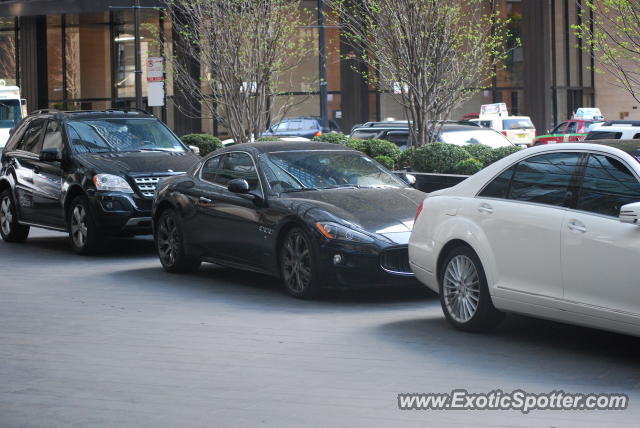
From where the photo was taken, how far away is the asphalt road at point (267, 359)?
21.7 ft

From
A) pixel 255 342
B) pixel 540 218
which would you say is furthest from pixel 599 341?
pixel 255 342

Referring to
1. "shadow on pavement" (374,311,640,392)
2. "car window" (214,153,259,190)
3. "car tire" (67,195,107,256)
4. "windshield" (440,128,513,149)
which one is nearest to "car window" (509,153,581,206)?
"shadow on pavement" (374,311,640,392)

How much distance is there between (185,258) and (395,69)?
855cm

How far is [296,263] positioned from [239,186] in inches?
44.9

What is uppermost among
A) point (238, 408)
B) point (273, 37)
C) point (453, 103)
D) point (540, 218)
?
point (273, 37)

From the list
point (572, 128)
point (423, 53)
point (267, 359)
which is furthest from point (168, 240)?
point (572, 128)

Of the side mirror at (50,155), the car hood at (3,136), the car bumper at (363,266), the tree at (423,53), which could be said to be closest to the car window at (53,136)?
the side mirror at (50,155)

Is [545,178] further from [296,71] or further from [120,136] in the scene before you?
[296,71]

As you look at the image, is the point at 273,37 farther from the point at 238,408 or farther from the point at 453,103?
the point at 238,408

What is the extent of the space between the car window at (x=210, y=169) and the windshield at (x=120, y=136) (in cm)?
321

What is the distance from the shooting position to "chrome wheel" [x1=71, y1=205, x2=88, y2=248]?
602 inches

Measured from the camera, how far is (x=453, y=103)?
69.4 ft

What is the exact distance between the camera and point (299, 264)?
11.0 m

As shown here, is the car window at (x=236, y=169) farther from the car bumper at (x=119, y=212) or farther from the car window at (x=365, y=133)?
the car window at (x=365, y=133)
